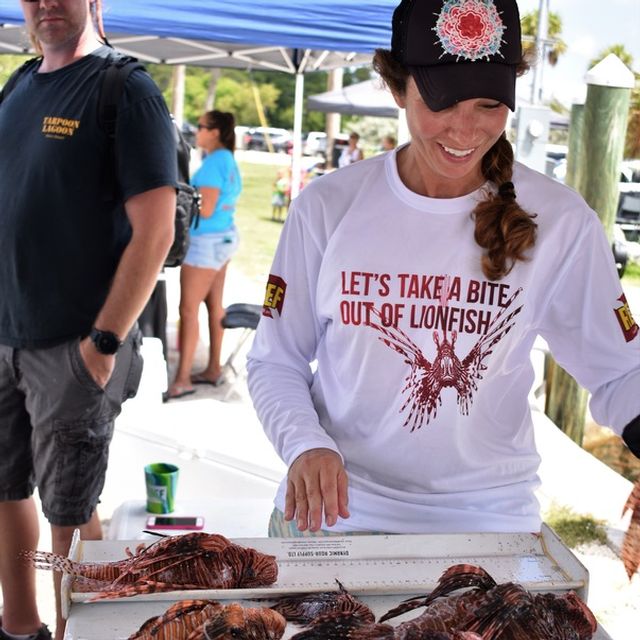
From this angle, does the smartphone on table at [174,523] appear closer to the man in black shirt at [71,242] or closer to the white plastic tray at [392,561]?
the man in black shirt at [71,242]

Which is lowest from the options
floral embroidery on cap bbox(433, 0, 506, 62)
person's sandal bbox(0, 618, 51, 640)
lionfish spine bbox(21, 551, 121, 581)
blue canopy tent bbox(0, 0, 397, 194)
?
person's sandal bbox(0, 618, 51, 640)

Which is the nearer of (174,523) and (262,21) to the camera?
(174,523)

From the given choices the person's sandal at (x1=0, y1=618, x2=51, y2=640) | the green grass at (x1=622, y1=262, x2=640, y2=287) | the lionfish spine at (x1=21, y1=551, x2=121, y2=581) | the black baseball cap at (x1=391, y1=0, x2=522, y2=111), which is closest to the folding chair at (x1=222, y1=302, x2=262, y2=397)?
the person's sandal at (x1=0, y1=618, x2=51, y2=640)

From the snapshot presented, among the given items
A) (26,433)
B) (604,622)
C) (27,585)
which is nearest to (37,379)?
(26,433)

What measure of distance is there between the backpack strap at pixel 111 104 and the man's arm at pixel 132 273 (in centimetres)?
9

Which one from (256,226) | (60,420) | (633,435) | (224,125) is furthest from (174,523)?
(256,226)

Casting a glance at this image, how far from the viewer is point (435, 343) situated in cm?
187

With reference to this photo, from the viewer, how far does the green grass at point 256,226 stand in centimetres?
1587

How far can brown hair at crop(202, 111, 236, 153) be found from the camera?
290 inches

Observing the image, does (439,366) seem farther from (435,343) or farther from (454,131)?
(454,131)

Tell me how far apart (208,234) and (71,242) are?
14.1 ft

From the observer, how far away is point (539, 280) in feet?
→ 6.31

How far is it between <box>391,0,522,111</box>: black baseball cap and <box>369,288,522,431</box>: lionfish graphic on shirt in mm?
397

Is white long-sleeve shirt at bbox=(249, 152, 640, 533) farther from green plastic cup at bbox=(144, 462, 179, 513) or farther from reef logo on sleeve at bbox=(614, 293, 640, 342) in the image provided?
green plastic cup at bbox=(144, 462, 179, 513)
